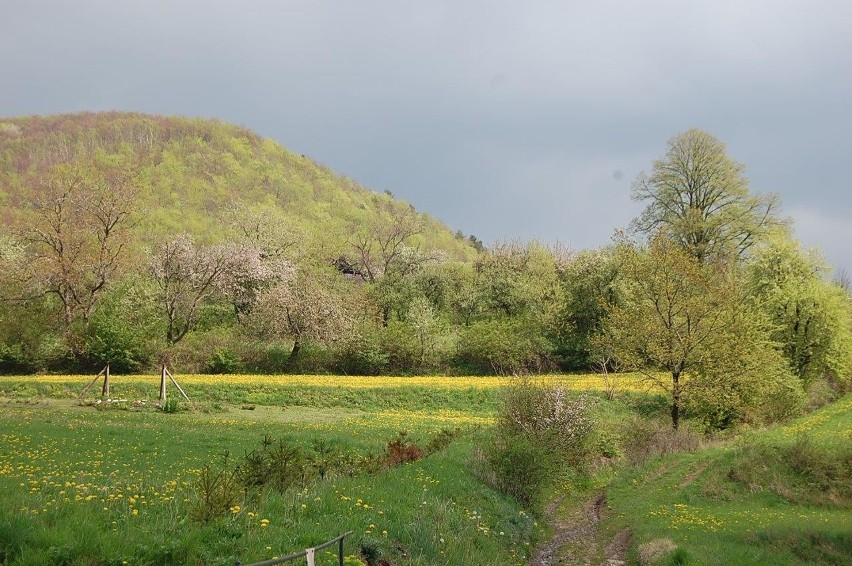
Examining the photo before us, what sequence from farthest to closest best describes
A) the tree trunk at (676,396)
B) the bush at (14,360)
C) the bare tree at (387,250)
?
the bare tree at (387,250) → the bush at (14,360) → the tree trunk at (676,396)

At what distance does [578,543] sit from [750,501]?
7329mm

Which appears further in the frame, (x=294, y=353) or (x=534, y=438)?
(x=294, y=353)

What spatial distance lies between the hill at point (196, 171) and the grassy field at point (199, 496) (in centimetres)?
6952

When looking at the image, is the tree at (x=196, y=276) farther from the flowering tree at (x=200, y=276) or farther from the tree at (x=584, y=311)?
the tree at (x=584, y=311)

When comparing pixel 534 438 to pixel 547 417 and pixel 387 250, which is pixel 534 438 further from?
pixel 387 250

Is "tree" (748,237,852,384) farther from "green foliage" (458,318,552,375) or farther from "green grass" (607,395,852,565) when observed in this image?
"green foliage" (458,318,552,375)

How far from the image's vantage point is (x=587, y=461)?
26.2 meters

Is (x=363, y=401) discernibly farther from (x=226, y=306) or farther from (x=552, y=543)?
(x=226, y=306)

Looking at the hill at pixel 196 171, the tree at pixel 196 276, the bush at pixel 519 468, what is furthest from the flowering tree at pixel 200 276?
the bush at pixel 519 468

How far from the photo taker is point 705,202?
57844 millimetres

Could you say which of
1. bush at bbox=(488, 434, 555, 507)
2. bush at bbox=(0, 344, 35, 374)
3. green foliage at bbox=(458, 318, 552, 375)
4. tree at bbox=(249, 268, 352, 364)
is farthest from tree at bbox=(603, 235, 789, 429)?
bush at bbox=(0, 344, 35, 374)

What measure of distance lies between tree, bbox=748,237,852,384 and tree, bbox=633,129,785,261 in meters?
11.4

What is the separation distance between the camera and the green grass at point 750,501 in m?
14.4

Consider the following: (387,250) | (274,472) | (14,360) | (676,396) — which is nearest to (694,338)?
(676,396)
